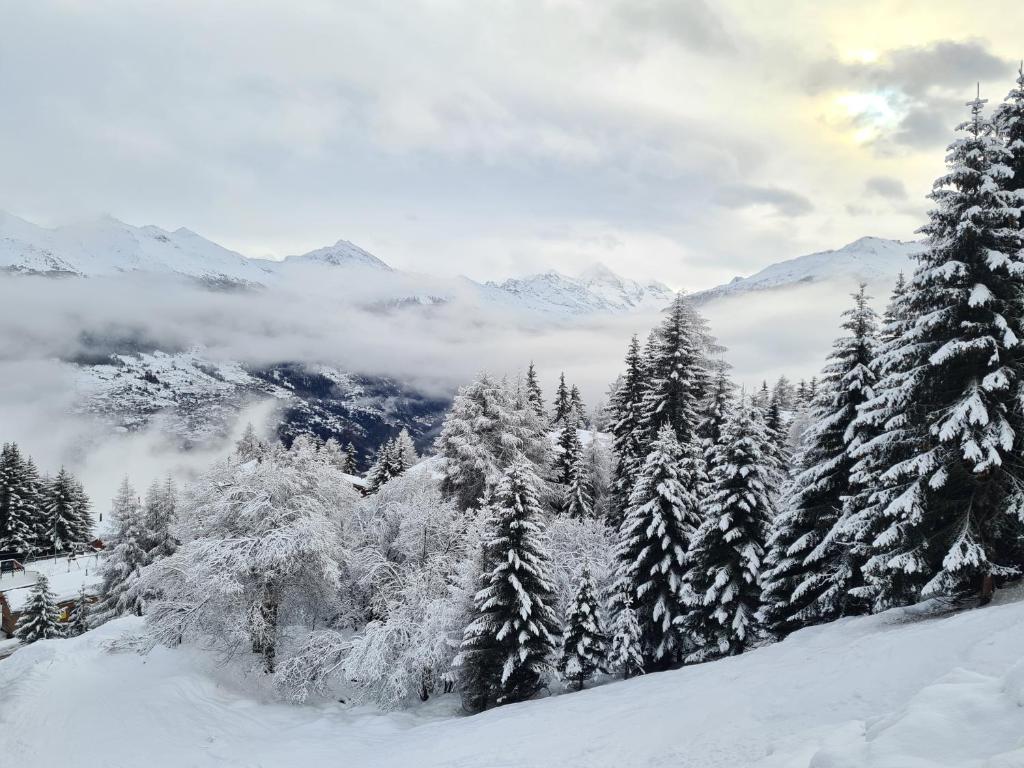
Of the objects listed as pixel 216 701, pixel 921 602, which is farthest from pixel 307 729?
pixel 921 602

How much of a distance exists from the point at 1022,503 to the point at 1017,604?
7.28 feet

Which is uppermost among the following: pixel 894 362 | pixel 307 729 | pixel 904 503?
pixel 894 362

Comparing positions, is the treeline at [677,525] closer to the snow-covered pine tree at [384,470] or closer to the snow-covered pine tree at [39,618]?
the snow-covered pine tree at [39,618]

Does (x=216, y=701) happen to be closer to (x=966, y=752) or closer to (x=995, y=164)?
(x=966, y=752)

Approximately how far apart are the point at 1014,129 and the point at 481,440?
28039mm

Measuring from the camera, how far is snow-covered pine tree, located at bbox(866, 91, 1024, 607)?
12.7 metres

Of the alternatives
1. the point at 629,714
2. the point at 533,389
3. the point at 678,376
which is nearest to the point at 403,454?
the point at 533,389

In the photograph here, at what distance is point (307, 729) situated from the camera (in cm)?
2047

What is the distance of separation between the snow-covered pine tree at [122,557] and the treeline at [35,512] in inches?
1445

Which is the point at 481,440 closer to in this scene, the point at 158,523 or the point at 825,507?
the point at 825,507

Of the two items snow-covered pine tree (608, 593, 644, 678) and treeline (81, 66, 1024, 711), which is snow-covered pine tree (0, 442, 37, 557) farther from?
snow-covered pine tree (608, 593, 644, 678)

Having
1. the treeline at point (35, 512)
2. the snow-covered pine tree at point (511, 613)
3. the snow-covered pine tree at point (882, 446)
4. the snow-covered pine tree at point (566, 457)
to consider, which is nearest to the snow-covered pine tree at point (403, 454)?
the snow-covered pine tree at point (566, 457)

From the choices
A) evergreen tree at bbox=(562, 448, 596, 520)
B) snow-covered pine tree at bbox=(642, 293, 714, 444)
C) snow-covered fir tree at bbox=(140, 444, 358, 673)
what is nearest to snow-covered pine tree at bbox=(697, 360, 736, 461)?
snow-covered pine tree at bbox=(642, 293, 714, 444)

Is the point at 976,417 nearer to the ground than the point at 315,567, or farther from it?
farther from it
